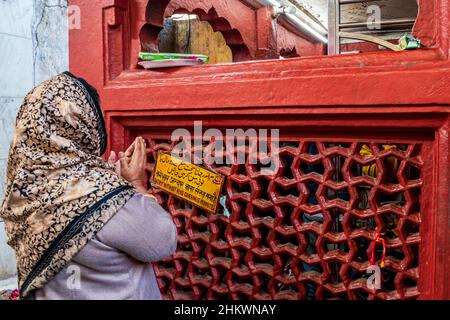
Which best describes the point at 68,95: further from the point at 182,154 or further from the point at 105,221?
the point at 182,154

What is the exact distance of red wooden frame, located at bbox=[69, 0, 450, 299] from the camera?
5.13 feet

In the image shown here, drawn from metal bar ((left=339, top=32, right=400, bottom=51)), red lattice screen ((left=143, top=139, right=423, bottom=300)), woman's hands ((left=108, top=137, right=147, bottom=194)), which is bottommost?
red lattice screen ((left=143, top=139, right=423, bottom=300))

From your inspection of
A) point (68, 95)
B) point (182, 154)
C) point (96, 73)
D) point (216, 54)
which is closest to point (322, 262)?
point (182, 154)

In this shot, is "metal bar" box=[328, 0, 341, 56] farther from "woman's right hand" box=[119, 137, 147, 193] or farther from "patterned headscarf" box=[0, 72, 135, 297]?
"patterned headscarf" box=[0, 72, 135, 297]

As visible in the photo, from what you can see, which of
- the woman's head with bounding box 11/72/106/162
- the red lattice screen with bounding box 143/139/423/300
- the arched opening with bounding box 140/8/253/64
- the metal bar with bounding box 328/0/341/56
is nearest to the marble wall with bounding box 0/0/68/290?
the arched opening with bounding box 140/8/253/64

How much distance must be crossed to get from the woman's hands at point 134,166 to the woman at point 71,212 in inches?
8.3

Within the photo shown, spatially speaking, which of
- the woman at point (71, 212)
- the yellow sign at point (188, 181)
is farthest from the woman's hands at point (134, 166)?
the yellow sign at point (188, 181)

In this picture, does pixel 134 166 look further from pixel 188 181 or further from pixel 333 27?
pixel 333 27

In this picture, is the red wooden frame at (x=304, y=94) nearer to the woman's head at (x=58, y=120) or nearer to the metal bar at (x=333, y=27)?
the metal bar at (x=333, y=27)

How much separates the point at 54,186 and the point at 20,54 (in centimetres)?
256

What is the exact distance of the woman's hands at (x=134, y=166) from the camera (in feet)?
5.70

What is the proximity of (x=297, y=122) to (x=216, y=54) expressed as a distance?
127 inches

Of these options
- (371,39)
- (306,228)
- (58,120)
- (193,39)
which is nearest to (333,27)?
(371,39)

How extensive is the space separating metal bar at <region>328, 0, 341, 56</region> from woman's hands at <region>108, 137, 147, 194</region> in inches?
40.8
